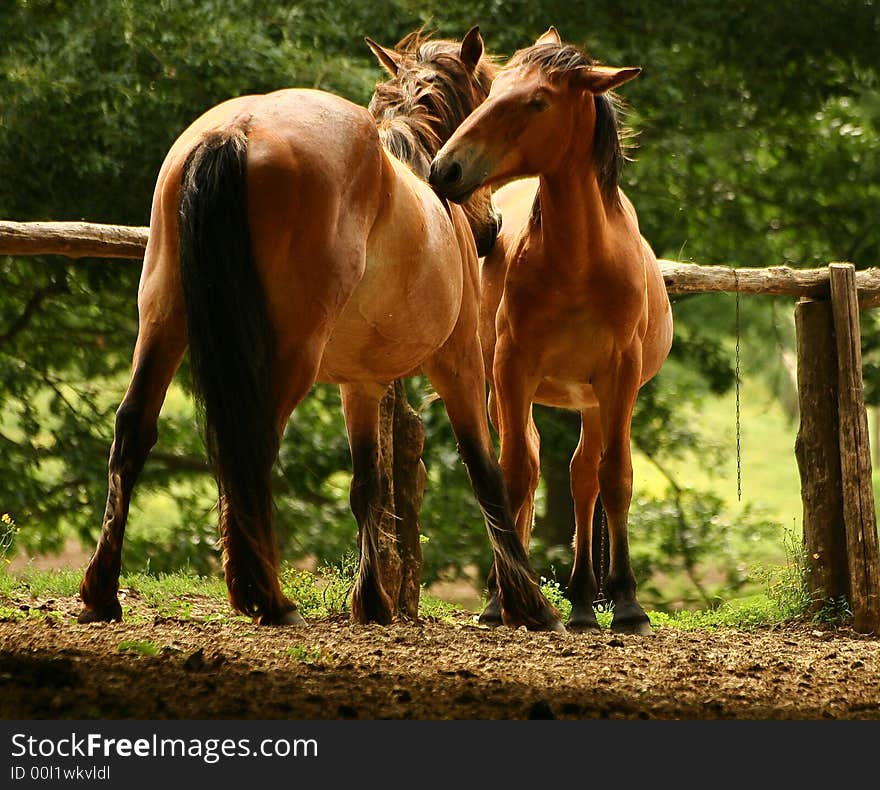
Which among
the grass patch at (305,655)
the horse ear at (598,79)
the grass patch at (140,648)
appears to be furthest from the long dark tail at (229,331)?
the horse ear at (598,79)

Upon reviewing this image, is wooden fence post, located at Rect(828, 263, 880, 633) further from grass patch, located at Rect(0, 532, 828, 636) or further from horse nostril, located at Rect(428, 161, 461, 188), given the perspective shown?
horse nostril, located at Rect(428, 161, 461, 188)

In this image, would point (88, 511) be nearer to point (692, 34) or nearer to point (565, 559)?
point (565, 559)

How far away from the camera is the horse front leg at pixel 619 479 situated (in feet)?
19.3

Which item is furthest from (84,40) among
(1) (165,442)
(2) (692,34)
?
(2) (692,34)

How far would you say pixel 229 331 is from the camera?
396 centimetres

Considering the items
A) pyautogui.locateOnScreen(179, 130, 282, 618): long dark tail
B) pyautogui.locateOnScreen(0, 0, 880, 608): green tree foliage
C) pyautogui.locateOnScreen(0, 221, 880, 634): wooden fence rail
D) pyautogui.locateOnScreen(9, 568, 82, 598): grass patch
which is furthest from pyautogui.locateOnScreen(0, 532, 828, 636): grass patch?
pyautogui.locateOnScreen(0, 0, 880, 608): green tree foliage

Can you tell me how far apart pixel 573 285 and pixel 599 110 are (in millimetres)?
803

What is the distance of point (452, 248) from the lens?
5.12 metres

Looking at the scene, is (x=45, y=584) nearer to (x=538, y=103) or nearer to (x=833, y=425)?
(x=538, y=103)

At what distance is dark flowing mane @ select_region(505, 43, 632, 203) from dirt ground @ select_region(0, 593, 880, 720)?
2.10 metres

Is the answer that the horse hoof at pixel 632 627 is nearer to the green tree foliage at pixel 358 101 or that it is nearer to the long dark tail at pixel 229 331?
the long dark tail at pixel 229 331

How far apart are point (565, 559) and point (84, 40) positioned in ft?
19.7

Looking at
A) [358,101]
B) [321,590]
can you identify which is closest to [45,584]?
[321,590]

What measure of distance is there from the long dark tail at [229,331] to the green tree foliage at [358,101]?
4.75m
